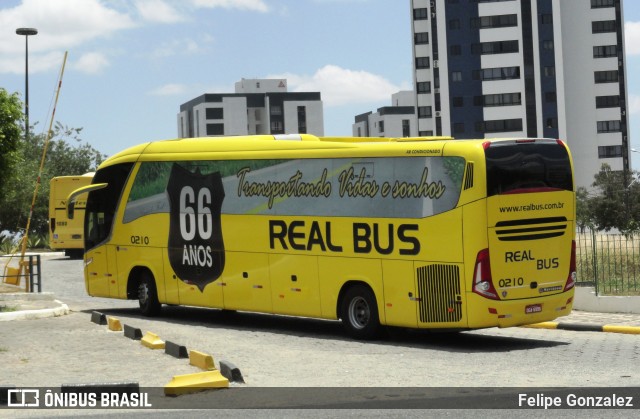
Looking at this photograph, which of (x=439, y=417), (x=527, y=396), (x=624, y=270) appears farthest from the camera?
(x=624, y=270)

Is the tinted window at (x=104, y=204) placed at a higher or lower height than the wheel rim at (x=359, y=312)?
higher

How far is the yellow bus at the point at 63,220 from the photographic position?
1854 inches

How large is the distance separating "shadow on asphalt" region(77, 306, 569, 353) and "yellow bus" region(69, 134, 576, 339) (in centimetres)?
41

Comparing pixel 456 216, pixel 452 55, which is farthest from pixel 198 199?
pixel 452 55

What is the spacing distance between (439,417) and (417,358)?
5204mm

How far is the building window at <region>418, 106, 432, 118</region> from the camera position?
114625mm

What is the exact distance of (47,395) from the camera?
11.9 m

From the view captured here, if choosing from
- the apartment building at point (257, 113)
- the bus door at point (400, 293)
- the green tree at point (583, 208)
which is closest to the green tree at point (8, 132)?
the bus door at point (400, 293)

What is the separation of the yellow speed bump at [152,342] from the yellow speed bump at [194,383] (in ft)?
11.6

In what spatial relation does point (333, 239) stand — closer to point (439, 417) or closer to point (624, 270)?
point (624, 270)

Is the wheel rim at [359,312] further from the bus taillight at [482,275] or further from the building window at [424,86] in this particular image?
the building window at [424,86]

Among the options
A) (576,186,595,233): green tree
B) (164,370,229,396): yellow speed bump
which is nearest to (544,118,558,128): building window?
(576,186,595,233): green tree

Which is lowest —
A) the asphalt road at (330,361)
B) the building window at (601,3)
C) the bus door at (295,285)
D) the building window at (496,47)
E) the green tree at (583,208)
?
the asphalt road at (330,361)

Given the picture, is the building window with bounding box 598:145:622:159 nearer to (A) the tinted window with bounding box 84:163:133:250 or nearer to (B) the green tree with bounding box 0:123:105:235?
(B) the green tree with bounding box 0:123:105:235
